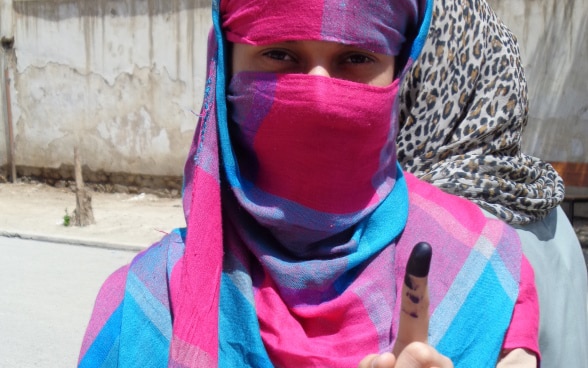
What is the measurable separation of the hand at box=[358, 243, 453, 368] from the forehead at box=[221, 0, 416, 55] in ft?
1.69

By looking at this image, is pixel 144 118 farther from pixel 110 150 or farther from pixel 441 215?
pixel 441 215

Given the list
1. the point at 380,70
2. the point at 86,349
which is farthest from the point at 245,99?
the point at 86,349

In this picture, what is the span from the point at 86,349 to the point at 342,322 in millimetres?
480

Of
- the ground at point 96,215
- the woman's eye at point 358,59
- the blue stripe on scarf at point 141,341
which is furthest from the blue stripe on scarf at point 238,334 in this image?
the ground at point 96,215

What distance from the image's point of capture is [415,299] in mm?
757

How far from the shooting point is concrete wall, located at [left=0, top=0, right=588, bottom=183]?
8.13m

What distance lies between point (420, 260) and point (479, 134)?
34.7 inches

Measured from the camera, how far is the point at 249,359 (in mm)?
1139

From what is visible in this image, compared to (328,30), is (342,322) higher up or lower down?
lower down

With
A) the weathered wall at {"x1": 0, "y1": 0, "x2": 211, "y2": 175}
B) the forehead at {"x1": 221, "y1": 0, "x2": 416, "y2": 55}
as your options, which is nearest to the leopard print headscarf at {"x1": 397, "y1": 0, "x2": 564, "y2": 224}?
the forehead at {"x1": 221, "y1": 0, "x2": 416, "y2": 55}

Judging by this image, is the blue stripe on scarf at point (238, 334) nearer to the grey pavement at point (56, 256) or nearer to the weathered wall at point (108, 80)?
the grey pavement at point (56, 256)

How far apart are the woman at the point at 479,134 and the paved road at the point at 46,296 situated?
3221mm

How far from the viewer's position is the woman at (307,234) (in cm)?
112

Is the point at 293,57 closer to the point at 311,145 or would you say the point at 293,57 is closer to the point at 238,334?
the point at 311,145
